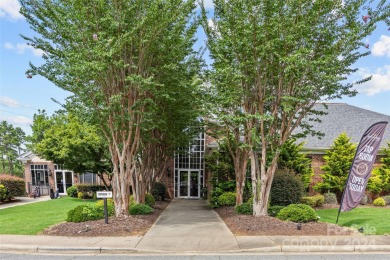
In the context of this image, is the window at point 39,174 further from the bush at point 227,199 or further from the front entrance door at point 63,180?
the bush at point 227,199

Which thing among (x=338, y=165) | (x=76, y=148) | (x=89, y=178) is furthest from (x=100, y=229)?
(x=89, y=178)

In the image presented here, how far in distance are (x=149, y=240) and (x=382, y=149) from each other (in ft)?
56.4

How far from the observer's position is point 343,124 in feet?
72.5

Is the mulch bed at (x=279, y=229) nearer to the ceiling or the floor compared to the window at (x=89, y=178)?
nearer to the ceiling

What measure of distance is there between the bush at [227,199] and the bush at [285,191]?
2.03 metres

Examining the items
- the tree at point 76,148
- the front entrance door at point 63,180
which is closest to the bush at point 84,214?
the tree at point 76,148

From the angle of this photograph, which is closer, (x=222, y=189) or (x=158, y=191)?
(x=222, y=189)

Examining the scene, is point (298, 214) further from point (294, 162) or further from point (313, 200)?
point (294, 162)

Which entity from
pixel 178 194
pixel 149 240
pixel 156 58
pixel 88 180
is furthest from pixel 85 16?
pixel 88 180

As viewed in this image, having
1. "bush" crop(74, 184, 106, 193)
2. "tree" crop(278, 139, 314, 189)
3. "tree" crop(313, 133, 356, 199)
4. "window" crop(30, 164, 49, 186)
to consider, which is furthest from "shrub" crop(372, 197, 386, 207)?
"window" crop(30, 164, 49, 186)

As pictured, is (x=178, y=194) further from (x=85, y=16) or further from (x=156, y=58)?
Answer: (x=85, y=16)

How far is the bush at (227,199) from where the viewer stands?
15.6 m

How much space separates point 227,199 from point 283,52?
8316 mm

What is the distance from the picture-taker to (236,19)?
34.1 ft
